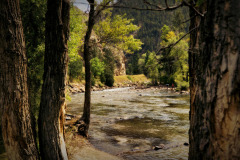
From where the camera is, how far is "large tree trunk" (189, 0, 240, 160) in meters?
1.48

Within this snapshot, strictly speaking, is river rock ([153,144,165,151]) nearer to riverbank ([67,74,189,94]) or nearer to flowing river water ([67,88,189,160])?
flowing river water ([67,88,189,160])

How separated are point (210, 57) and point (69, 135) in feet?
20.2

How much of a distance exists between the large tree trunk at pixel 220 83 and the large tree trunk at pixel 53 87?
3088 mm

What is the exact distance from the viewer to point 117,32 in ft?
27.1

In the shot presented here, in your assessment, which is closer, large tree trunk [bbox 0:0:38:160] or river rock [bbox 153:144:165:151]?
large tree trunk [bbox 0:0:38:160]

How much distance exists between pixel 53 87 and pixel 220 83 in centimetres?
331

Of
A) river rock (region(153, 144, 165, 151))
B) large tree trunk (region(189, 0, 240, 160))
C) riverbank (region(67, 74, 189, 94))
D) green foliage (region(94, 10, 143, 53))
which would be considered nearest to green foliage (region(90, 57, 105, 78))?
riverbank (region(67, 74, 189, 94))

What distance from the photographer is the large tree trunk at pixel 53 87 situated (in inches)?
Answer: 155

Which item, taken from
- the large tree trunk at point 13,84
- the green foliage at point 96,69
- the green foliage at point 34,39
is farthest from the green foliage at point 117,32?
the green foliage at point 96,69

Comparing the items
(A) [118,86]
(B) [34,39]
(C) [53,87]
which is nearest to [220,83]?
(C) [53,87]

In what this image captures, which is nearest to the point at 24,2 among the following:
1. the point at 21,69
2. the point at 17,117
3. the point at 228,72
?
the point at 21,69

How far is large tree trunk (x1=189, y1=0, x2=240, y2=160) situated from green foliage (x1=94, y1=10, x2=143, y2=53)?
6.59 meters

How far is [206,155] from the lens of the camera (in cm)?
165

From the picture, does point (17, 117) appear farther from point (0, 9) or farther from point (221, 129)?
point (221, 129)
